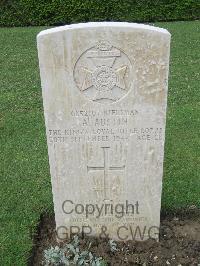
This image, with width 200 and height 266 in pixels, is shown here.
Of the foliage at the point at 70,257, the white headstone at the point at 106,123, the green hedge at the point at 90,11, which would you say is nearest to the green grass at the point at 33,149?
the foliage at the point at 70,257

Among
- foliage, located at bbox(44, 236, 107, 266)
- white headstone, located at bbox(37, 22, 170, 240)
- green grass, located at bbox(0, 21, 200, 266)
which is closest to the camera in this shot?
white headstone, located at bbox(37, 22, 170, 240)

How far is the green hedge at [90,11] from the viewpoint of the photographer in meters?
14.9

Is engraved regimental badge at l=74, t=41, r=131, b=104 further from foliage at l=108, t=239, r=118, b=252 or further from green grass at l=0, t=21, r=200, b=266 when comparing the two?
green grass at l=0, t=21, r=200, b=266

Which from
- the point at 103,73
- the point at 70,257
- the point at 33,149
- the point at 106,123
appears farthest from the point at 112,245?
the point at 33,149

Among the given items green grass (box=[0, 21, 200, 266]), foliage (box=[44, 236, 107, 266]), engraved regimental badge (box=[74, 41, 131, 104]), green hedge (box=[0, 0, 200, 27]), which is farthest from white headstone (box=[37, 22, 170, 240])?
green hedge (box=[0, 0, 200, 27])

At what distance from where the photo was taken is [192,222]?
4.89 metres

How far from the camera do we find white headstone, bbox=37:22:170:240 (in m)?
3.62

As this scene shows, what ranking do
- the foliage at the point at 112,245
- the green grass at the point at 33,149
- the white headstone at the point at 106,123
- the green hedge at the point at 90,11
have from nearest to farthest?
the white headstone at the point at 106,123
the foliage at the point at 112,245
the green grass at the point at 33,149
the green hedge at the point at 90,11

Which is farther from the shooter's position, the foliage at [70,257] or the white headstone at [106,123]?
the foliage at [70,257]

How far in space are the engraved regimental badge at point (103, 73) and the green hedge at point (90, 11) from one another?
11604 mm

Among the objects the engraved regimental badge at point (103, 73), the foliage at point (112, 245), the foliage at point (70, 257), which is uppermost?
the engraved regimental badge at point (103, 73)

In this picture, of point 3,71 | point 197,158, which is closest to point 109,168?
point 197,158

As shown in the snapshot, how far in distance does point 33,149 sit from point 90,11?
9451 millimetres

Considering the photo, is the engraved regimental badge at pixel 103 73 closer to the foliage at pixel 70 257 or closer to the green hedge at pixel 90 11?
the foliage at pixel 70 257
